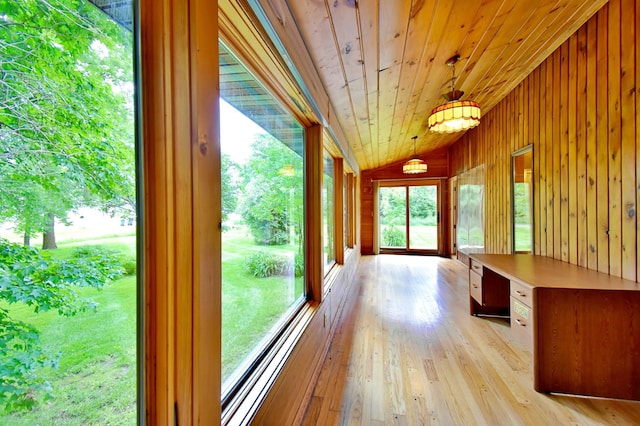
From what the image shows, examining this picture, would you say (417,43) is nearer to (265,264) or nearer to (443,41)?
(443,41)

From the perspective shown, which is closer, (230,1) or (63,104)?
(63,104)

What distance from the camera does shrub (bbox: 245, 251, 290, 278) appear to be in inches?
52.4

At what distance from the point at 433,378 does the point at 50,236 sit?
2315 millimetres

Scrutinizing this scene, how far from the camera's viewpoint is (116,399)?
57 cm

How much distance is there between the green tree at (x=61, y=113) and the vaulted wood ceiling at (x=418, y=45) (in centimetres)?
101

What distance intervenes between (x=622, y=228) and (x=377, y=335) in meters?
2.16

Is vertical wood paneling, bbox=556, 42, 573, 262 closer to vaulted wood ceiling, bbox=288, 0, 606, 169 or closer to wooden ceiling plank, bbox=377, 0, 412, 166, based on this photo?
vaulted wood ceiling, bbox=288, 0, 606, 169

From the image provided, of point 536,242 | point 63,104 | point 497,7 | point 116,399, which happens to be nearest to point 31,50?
point 63,104

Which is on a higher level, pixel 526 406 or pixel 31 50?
pixel 31 50

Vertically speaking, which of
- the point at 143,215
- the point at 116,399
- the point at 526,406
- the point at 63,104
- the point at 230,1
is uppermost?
the point at 230,1

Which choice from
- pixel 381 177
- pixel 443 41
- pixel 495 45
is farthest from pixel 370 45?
pixel 381 177

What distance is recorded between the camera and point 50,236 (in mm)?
430

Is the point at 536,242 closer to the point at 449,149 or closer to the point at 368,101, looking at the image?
the point at 368,101

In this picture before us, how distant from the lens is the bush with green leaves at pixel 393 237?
297 inches
